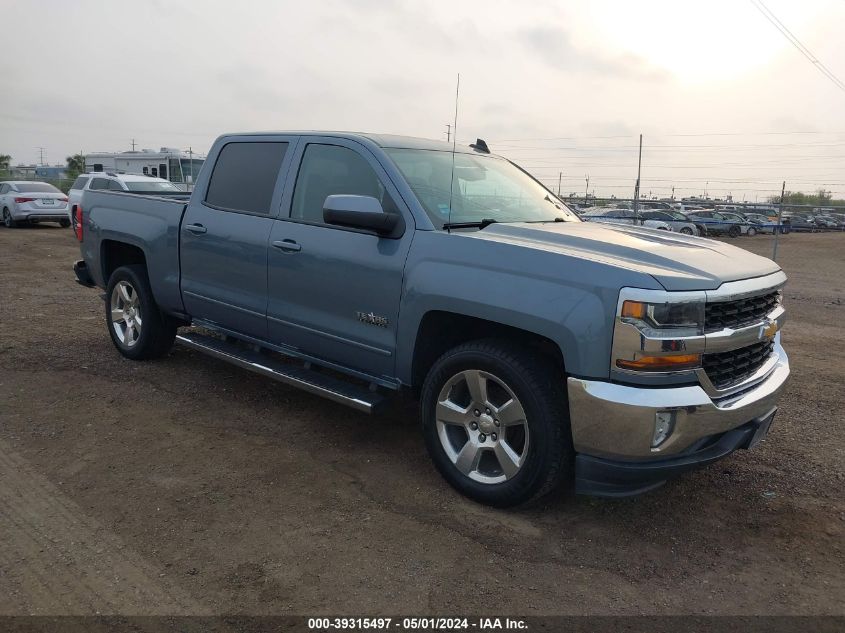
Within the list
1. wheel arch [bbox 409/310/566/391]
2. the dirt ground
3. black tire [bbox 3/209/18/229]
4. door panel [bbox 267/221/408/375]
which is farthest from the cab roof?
black tire [bbox 3/209/18/229]

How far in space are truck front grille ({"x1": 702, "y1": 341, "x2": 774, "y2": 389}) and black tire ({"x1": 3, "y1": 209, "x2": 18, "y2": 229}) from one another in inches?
899

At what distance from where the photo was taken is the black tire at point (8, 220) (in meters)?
21.2

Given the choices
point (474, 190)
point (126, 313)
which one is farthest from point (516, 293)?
point (126, 313)

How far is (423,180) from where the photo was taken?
164 inches

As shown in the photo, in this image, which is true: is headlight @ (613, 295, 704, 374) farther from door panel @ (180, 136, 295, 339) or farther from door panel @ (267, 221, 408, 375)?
door panel @ (180, 136, 295, 339)

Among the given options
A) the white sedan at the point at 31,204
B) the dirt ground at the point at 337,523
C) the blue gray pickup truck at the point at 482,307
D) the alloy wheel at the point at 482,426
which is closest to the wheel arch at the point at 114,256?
the blue gray pickup truck at the point at 482,307

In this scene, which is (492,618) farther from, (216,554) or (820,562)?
(820,562)

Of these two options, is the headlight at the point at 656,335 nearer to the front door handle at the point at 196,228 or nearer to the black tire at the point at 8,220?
the front door handle at the point at 196,228

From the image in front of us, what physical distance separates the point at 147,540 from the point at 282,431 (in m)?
1.47

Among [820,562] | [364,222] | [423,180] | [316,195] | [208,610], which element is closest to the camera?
[208,610]

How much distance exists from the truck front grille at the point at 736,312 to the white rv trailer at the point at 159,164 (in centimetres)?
2431

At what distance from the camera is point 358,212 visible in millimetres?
3754

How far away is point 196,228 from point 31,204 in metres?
18.8

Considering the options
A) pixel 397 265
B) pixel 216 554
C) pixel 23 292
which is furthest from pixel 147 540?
pixel 23 292
